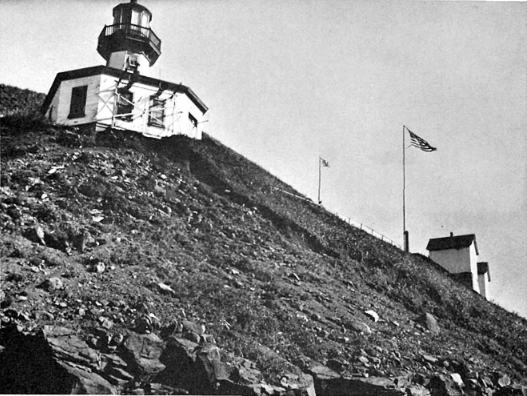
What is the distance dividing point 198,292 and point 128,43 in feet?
53.8

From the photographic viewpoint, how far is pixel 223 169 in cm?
2459

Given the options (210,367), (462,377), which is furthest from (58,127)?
(462,377)

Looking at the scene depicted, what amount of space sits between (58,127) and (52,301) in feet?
40.1

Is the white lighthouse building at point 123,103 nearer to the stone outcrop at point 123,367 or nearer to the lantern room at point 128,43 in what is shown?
the lantern room at point 128,43

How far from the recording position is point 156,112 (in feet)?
81.7

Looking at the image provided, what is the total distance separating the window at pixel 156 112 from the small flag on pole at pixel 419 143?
9730 millimetres

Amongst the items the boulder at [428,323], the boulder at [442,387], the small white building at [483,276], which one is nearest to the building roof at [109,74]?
the boulder at [428,323]

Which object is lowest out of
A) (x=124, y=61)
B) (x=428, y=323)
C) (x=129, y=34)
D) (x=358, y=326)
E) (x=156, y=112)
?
(x=358, y=326)

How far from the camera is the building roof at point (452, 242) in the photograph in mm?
35781

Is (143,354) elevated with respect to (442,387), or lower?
elevated

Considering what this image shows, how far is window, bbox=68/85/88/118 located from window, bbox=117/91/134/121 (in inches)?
49.1

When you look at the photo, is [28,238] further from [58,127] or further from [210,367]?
[58,127]

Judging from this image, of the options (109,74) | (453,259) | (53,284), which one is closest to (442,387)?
(53,284)

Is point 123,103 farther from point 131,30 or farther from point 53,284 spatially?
point 53,284
